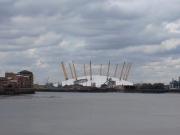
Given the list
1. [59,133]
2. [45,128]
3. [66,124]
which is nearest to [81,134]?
[59,133]

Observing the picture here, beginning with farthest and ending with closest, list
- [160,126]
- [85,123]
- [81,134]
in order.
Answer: [85,123], [160,126], [81,134]

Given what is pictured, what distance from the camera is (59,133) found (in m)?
59.7

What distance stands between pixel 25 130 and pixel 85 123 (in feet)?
41.4

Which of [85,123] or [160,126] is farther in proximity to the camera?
[85,123]

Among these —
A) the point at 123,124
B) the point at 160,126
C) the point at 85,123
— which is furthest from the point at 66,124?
the point at 160,126

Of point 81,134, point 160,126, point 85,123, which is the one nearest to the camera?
point 81,134

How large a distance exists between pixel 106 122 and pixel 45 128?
1257 centimetres

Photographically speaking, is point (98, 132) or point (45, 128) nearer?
point (98, 132)

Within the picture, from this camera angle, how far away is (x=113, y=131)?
62.4 metres

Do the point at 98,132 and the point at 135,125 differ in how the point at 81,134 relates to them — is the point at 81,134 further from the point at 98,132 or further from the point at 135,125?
the point at 135,125

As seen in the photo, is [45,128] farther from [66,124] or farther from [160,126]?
[160,126]

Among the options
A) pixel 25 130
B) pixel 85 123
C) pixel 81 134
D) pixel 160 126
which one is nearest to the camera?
pixel 81 134

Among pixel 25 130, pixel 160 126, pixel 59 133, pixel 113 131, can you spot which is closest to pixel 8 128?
pixel 25 130

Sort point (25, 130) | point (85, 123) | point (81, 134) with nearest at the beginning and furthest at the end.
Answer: point (81, 134), point (25, 130), point (85, 123)
